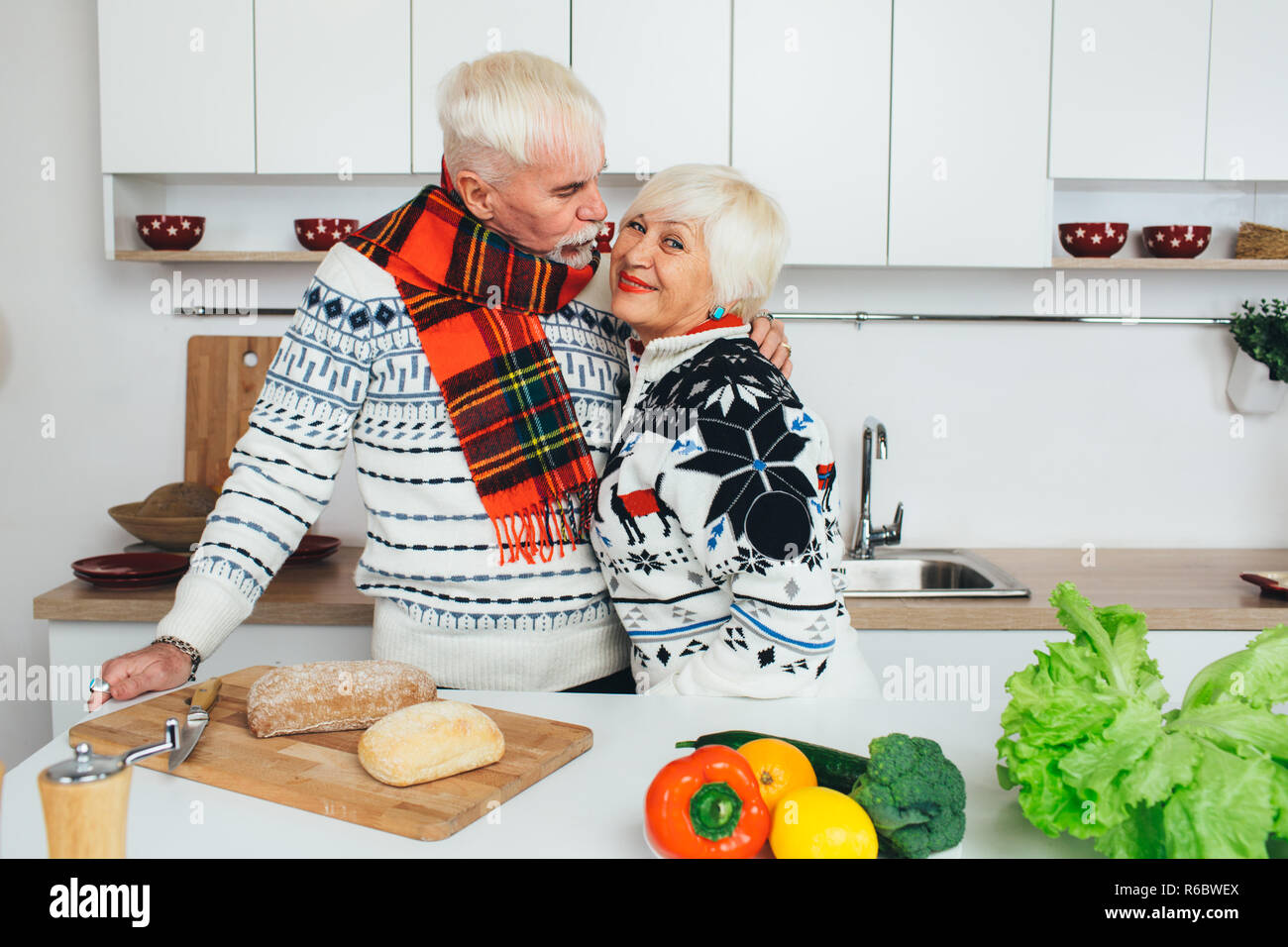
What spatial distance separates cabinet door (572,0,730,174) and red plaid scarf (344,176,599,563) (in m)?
0.83

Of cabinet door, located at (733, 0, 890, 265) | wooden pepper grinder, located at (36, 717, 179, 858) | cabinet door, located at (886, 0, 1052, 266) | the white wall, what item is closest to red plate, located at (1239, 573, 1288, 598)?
the white wall

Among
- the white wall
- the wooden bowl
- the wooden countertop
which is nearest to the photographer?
the wooden countertop

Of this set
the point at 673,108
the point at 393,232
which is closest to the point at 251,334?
the point at 673,108

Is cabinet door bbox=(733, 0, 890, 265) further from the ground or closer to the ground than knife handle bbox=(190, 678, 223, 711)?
further from the ground

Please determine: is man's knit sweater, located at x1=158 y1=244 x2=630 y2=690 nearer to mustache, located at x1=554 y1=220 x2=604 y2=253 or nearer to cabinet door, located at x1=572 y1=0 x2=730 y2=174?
mustache, located at x1=554 y1=220 x2=604 y2=253

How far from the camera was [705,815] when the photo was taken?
773 millimetres

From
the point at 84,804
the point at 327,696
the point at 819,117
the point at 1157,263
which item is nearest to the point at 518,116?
the point at 327,696

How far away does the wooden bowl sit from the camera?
223cm

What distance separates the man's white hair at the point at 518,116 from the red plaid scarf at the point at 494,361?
0.10 m

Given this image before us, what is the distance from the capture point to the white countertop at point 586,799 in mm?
827

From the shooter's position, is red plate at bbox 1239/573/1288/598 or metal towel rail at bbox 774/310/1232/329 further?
metal towel rail at bbox 774/310/1232/329

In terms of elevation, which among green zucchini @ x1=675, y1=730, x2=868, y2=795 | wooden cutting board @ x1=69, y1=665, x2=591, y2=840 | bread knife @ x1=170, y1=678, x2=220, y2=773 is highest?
green zucchini @ x1=675, y1=730, x2=868, y2=795
